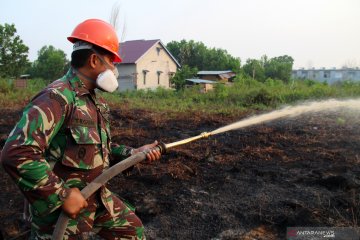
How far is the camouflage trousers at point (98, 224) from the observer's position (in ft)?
7.18

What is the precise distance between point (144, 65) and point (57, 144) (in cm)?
3594

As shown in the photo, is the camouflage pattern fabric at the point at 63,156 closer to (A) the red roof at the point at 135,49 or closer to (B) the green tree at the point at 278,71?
(A) the red roof at the point at 135,49

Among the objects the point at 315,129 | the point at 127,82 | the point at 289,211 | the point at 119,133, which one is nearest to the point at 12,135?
the point at 289,211

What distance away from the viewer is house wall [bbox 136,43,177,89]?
37156mm

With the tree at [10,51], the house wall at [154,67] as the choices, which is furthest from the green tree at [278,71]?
the tree at [10,51]

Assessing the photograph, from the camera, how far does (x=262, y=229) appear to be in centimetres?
376

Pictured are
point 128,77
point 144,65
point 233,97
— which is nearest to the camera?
point 233,97

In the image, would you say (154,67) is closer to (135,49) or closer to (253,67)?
(135,49)

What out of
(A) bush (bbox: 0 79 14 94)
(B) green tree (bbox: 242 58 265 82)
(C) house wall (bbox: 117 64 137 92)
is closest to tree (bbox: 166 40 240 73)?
(B) green tree (bbox: 242 58 265 82)

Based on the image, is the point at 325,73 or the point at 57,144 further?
the point at 325,73

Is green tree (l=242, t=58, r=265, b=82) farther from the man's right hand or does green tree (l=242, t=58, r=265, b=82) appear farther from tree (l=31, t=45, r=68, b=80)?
the man's right hand

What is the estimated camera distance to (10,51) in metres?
26.8

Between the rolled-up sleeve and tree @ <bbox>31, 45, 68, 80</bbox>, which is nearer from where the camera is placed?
the rolled-up sleeve

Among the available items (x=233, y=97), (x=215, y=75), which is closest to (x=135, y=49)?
(x=215, y=75)
